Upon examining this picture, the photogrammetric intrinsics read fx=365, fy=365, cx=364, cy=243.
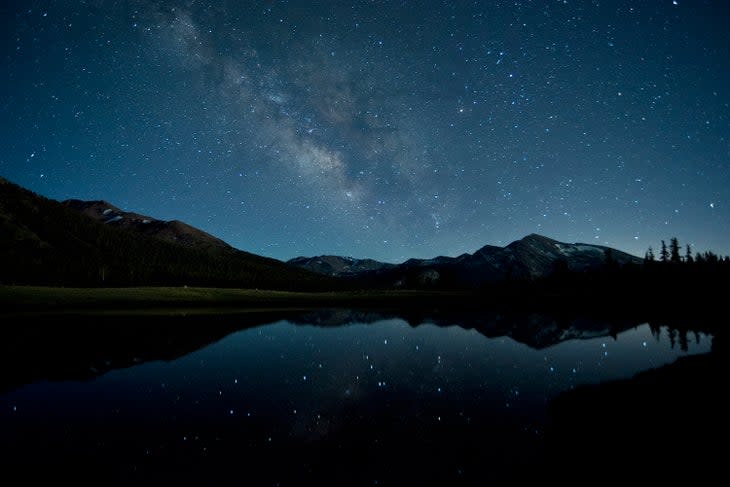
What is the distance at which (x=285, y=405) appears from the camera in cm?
1630

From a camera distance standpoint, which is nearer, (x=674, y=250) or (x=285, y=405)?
(x=285, y=405)

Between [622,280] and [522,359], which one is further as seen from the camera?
[622,280]

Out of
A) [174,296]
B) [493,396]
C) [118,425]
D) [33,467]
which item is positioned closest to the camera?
[33,467]

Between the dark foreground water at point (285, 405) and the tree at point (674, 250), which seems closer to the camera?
the dark foreground water at point (285, 405)

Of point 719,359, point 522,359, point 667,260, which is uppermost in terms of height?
point 667,260

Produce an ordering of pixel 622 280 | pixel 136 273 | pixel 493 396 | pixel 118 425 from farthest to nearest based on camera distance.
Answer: pixel 136 273 → pixel 622 280 → pixel 493 396 → pixel 118 425

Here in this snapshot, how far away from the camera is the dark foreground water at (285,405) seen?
411 inches

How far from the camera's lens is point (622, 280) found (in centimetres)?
11019

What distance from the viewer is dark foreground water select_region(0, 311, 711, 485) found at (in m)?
10.4

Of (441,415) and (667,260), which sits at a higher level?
(667,260)

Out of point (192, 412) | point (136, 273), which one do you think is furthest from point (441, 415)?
point (136, 273)

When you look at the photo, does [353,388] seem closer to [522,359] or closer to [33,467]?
[33,467]

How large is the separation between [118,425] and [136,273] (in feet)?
576

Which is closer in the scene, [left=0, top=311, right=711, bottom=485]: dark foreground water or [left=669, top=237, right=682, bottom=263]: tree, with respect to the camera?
[left=0, top=311, right=711, bottom=485]: dark foreground water
